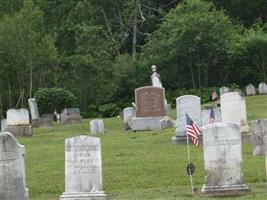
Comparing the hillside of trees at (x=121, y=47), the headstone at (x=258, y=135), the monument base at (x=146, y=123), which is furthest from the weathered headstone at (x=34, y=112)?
the headstone at (x=258, y=135)

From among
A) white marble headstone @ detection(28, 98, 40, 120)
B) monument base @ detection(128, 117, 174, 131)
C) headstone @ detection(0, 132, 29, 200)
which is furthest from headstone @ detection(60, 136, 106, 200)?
white marble headstone @ detection(28, 98, 40, 120)

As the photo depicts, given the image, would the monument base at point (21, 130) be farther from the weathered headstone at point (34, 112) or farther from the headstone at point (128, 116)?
the weathered headstone at point (34, 112)

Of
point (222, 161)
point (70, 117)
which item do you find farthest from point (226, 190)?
point (70, 117)

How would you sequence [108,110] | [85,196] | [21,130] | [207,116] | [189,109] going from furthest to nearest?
1. [108,110]
2. [21,130]
3. [207,116]
4. [189,109]
5. [85,196]

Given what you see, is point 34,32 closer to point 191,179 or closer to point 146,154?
point 146,154

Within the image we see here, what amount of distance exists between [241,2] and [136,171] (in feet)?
139

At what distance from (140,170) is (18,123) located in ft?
44.5

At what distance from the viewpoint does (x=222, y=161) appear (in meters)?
14.2

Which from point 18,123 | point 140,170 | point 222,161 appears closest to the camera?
point 222,161

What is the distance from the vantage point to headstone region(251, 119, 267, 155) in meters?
18.5

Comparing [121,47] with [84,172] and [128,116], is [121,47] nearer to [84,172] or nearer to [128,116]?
[128,116]

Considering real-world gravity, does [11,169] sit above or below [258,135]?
below

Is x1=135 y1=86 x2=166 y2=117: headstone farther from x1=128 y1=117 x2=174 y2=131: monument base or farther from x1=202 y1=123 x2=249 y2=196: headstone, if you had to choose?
x1=202 y1=123 x2=249 y2=196: headstone

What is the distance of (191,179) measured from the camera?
15.1m
